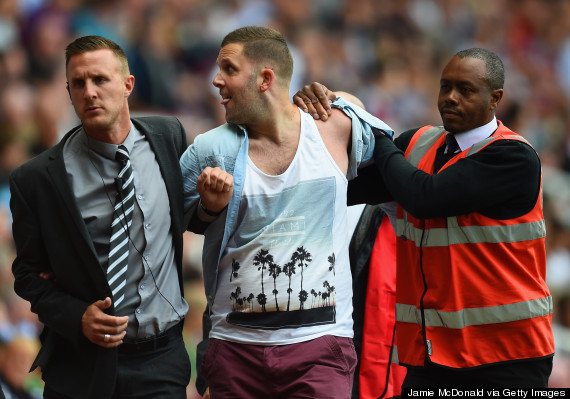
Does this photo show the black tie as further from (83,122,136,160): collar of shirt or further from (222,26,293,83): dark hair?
(83,122,136,160): collar of shirt

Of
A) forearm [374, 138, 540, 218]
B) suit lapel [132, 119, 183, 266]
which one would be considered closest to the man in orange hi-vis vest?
forearm [374, 138, 540, 218]

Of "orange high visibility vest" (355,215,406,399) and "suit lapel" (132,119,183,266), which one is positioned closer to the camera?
"suit lapel" (132,119,183,266)

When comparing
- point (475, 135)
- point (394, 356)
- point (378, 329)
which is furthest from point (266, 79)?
point (394, 356)

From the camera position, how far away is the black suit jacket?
320 cm

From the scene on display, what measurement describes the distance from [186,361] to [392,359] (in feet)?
3.32

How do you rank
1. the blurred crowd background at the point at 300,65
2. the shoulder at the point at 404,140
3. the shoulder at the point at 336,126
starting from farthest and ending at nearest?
the blurred crowd background at the point at 300,65
the shoulder at the point at 404,140
the shoulder at the point at 336,126

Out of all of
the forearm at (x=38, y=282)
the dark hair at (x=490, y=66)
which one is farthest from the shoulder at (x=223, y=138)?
the dark hair at (x=490, y=66)

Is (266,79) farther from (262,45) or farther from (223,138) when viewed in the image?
(223,138)

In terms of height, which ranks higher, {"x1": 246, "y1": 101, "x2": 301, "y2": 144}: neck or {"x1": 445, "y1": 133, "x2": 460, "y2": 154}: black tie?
{"x1": 246, "y1": 101, "x2": 301, "y2": 144}: neck

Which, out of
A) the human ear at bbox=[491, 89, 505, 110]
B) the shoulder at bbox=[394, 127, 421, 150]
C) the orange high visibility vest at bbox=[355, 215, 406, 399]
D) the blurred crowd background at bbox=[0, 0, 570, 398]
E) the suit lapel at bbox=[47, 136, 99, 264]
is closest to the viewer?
the suit lapel at bbox=[47, 136, 99, 264]

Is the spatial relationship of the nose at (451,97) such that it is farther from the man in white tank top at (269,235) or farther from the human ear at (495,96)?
the man in white tank top at (269,235)

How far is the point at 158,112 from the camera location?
706cm

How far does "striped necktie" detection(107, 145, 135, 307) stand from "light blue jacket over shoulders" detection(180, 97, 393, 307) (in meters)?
0.27

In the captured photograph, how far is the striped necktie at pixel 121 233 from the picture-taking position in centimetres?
323
